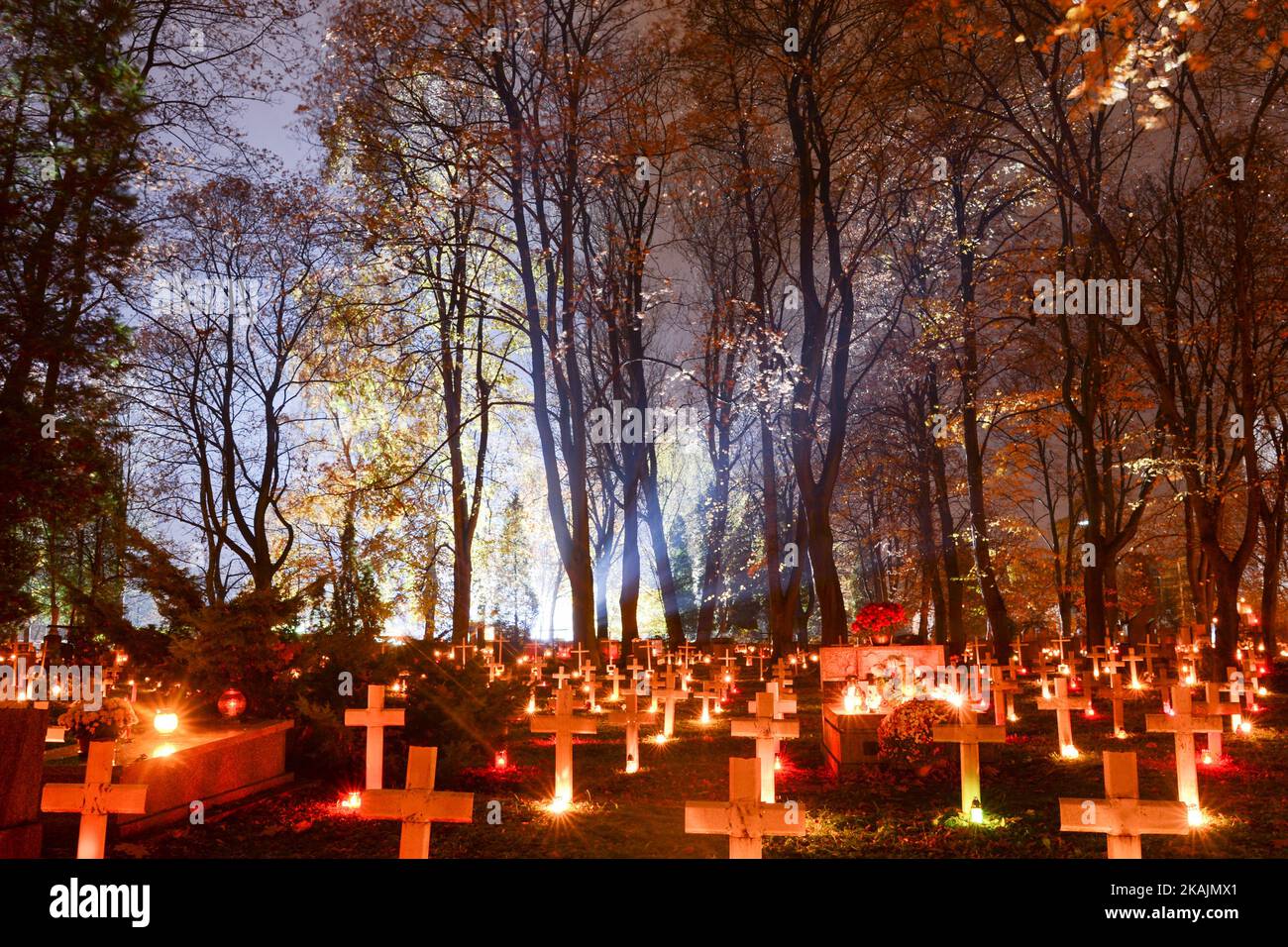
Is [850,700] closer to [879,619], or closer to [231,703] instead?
[879,619]

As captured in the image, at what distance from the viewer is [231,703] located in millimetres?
8547

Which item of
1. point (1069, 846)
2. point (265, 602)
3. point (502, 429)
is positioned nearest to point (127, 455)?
point (502, 429)

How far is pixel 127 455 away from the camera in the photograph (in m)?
31.5

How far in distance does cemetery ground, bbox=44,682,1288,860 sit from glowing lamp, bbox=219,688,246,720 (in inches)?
36.7

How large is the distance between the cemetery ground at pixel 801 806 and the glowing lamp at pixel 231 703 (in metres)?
0.93

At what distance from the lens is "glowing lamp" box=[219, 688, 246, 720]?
8.55 meters

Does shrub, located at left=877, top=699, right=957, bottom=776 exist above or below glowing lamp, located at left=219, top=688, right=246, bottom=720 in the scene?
below

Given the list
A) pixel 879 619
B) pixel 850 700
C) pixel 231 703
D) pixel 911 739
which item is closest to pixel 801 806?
pixel 911 739

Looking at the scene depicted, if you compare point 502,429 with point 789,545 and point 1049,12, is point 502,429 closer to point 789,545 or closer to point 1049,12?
point 789,545

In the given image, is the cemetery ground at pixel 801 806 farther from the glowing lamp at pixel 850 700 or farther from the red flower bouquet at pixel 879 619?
the red flower bouquet at pixel 879 619

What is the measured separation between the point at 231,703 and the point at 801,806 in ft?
17.8

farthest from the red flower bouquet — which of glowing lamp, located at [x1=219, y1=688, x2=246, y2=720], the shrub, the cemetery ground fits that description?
glowing lamp, located at [x1=219, y1=688, x2=246, y2=720]

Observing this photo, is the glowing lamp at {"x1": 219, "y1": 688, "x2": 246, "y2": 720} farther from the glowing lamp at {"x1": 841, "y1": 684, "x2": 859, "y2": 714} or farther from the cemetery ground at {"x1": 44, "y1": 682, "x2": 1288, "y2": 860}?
the glowing lamp at {"x1": 841, "y1": 684, "x2": 859, "y2": 714}
